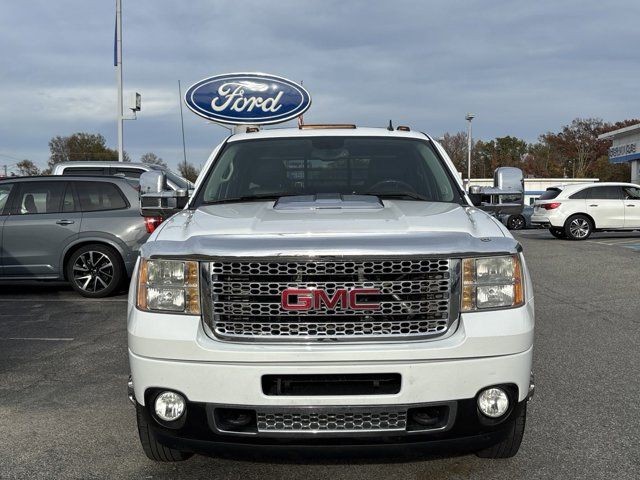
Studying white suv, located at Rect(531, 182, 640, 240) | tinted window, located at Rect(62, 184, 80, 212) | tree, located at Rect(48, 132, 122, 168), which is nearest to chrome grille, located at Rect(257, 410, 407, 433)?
tinted window, located at Rect(62, 184, 80, 212)

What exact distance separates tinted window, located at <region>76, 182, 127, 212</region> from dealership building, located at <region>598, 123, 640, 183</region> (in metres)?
43.6

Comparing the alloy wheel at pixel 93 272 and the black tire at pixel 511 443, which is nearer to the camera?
the black tire at pixel 511 443

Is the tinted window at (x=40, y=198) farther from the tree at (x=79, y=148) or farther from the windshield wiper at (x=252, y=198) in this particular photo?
the tree at (x=79, y=148)

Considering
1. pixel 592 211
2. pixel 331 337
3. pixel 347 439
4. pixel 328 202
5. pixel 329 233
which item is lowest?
pixel 347 439

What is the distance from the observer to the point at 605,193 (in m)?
19.6

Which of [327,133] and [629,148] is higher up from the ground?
[629,148]

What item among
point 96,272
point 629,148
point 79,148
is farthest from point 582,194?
point 79,148

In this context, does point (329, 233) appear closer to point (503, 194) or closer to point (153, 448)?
point (153, 448)

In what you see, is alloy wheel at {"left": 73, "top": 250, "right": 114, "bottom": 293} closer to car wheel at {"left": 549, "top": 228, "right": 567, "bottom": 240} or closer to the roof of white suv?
the roof of white suv

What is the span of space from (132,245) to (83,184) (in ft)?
4.05

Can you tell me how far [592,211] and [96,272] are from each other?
1493cm

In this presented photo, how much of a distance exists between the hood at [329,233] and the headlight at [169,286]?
67 mm

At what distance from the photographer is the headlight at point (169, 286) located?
3.06 m

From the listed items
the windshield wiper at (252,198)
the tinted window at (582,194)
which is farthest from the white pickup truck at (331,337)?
the tinted window at (582,194)
